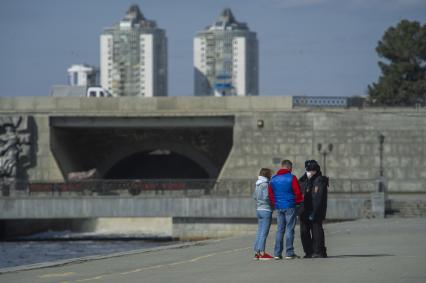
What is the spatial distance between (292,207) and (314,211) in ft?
1.20

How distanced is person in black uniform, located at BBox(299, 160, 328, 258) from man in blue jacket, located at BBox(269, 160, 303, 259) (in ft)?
0.81

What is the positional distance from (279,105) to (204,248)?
32213 mm

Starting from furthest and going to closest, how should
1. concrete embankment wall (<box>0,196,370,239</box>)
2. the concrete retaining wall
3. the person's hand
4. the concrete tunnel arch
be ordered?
the concrete tunnel arch → the concrete retaining wall → concrete embankment wall (<box>0,196,370,239</box>) → the person's hand

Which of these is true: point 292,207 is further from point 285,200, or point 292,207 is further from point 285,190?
point 285,190

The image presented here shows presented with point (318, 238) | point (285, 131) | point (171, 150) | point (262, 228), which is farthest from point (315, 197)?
point (171, 150)

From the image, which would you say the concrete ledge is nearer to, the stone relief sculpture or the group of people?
the stone relief sculpture

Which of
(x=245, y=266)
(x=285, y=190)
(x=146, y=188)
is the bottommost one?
(x=245, y=266)

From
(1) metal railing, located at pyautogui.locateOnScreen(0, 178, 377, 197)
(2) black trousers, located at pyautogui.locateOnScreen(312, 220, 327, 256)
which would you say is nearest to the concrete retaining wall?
(1) metal railing, located at pyautogui.locateOnScreen(0, 178, 377, 197)

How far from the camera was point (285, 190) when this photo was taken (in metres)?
17.6

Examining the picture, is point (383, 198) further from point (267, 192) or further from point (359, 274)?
point (359, 274)

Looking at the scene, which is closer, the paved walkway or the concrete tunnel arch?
the paved walkway

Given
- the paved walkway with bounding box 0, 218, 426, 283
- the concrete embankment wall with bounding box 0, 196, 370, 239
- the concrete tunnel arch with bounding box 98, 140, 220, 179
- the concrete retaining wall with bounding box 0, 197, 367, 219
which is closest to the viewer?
the paved walkway with bounding box 0, 218, 426, 283

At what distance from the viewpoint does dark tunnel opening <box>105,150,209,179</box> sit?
7069 centimetres

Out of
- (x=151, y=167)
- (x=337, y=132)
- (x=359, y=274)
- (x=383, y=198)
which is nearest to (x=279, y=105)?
(x=337, y=132)
